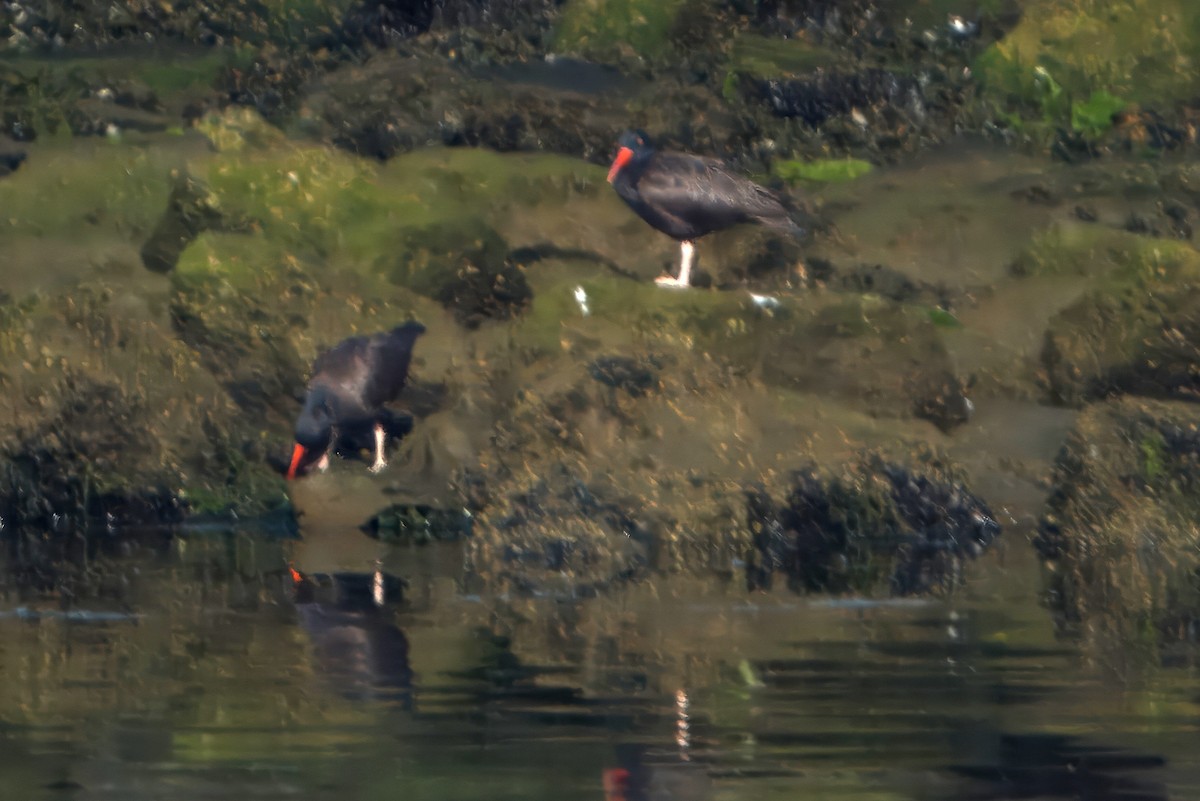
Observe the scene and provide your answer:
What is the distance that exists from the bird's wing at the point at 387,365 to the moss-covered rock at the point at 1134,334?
18.7ft

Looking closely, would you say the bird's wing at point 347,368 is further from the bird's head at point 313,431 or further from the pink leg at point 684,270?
the pink leg at point 684,270

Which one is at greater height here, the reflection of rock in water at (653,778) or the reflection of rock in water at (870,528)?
the reflection of rock in water at (870,528)

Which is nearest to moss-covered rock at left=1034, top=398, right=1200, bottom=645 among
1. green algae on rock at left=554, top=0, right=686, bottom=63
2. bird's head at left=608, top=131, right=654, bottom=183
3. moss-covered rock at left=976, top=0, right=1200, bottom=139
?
bird's head at left=608, top=131, right=654, bottom=183

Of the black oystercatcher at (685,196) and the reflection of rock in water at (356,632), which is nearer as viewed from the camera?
the reflection of rock in water at (356,632)

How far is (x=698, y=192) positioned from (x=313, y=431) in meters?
4.01

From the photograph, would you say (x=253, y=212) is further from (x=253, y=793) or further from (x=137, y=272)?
(x=253, y=793)

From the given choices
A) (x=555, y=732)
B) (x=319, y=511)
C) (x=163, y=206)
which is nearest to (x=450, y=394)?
(x=319, y=511)

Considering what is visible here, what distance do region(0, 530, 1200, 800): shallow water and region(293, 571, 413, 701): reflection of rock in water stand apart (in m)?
0.04

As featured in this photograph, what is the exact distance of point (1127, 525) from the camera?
14.6m

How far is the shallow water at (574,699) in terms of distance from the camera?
30.8ft

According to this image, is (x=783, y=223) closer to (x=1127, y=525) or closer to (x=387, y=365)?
(x=387, y=365)

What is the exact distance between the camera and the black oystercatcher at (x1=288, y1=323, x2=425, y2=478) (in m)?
18.0

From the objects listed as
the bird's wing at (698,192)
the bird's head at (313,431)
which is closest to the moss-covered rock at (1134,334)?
the bird's wing at (698,192)

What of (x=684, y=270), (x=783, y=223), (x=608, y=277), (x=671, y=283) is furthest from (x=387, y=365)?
(x=783, y=223)
